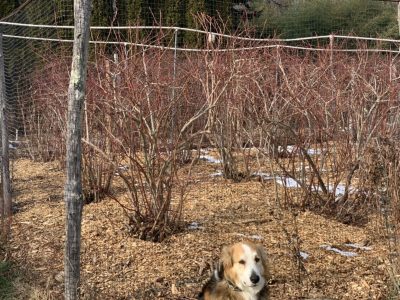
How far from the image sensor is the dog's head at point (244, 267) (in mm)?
3652

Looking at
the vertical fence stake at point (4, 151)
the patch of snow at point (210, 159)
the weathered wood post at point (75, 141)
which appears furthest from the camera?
the patch of snow at point (210, 159)

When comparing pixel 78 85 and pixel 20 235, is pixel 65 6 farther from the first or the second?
pixel 78 85

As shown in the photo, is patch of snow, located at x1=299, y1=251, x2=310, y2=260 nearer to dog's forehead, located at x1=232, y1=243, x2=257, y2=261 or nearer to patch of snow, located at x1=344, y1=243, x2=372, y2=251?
patch of snow, located at x1=344, y1=243, x2=372, y2=251

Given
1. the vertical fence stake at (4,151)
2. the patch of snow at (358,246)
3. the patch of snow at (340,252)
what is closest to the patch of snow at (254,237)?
the patch of snow at (340,252)

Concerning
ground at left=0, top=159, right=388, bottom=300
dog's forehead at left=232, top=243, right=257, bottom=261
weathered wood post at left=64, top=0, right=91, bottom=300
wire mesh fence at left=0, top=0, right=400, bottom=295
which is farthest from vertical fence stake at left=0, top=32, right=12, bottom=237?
dog's forehead at left=232, top=243, right=257, bottom=261

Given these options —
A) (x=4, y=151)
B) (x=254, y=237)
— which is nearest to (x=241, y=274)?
(x=254, y=237)

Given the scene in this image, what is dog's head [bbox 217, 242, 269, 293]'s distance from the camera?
3652mm

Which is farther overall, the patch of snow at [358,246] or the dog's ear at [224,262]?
the patch of snow at [358,246]

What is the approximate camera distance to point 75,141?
3727 millimetres

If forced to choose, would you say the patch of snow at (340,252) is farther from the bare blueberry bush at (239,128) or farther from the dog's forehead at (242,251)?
the dog's forehead at (242,251)

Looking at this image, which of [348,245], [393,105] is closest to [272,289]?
[348,245]

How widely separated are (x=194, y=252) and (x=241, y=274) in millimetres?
1486

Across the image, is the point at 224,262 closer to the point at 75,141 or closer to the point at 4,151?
the point at 75,141

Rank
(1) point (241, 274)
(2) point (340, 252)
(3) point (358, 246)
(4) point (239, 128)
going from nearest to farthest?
A: 1. (1) point (241, 274)
2. (2) point (340, 252)
3. (3) point (358, 246)
4. (4) point (239, 128)
